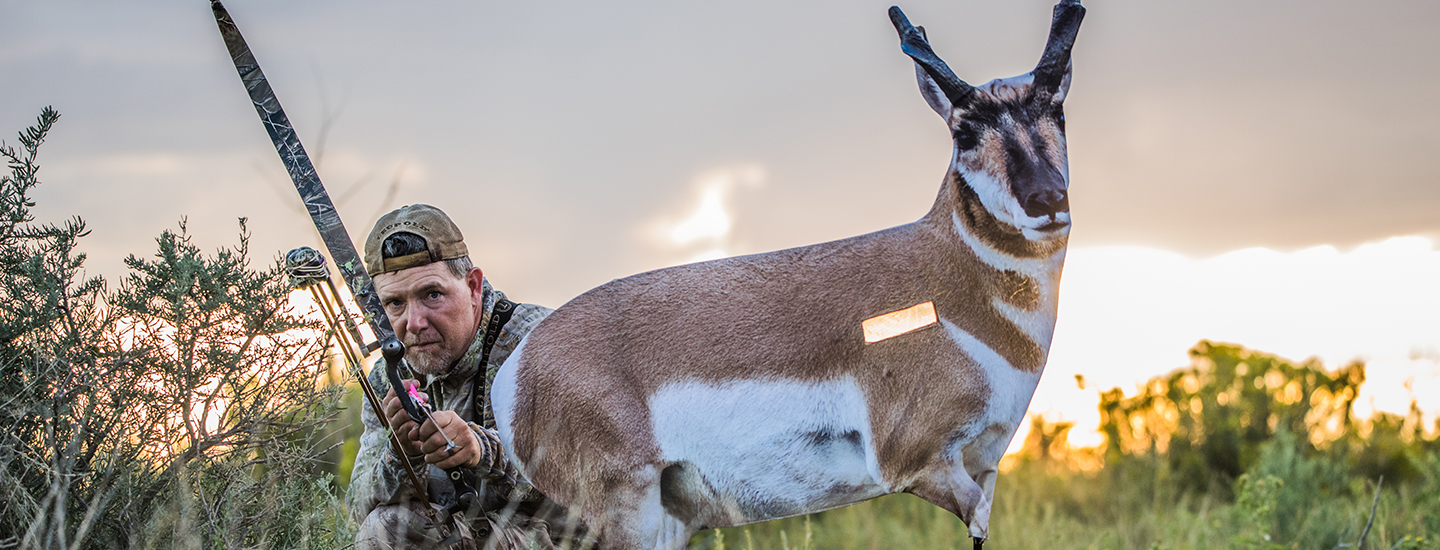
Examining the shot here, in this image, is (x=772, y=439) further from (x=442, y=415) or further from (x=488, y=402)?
(x=488, y=402)

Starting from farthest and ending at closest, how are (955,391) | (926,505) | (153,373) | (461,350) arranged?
(926,505)
(461,350)
(153,373)
(955,391)

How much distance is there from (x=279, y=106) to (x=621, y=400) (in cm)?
123

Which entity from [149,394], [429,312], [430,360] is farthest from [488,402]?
[149,394]

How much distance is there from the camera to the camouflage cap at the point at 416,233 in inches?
122

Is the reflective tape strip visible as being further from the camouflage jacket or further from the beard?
the beard

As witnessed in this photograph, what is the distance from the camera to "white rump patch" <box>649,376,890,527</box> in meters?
2.71

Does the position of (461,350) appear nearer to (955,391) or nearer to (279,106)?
(279,106)

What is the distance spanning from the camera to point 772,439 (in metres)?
2.73

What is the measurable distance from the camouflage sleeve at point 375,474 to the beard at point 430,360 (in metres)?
0.18

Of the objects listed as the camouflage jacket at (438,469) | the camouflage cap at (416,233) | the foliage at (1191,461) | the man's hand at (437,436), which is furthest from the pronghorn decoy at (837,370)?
the foliage at (1191,461)

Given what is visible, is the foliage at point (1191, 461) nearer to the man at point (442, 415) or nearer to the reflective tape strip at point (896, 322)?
the man at point (442, 415)

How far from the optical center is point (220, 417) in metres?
2.91

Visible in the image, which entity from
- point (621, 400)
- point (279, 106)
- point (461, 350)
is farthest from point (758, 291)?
point (279, 106)

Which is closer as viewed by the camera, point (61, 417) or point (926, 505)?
point (61, 417)
